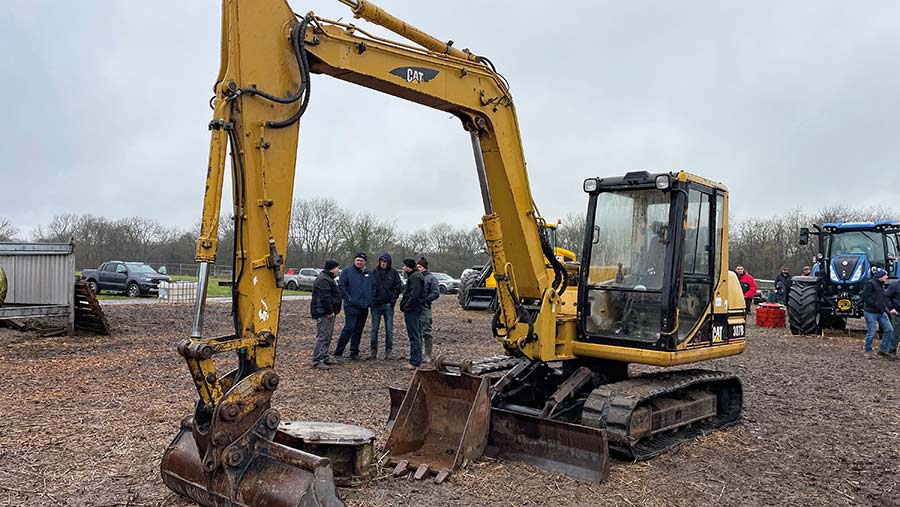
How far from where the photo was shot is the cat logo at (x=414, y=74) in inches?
223

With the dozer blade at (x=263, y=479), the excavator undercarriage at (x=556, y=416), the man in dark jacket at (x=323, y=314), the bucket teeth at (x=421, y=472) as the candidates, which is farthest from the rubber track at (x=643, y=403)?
the man in dark jacket at (x=323, y=314)

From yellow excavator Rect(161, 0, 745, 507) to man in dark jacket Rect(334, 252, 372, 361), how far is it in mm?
4183

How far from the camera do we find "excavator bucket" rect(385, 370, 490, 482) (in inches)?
230

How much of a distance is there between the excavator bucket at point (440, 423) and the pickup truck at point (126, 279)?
75.1ft

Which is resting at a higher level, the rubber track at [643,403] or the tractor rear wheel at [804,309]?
the tractor rear wheel at [804,309]

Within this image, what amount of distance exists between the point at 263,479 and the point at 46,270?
39.0 ft

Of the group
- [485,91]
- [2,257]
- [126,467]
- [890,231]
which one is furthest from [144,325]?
[890,231]

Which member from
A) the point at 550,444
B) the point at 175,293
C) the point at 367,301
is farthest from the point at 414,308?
the point at 175,293

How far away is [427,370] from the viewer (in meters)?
6.44

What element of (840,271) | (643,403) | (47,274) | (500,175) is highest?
(500,175)

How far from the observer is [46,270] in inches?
553

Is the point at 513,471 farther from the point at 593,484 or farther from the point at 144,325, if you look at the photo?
the point at 144,325

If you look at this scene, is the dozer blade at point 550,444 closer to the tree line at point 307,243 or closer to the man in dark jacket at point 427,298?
the man in dark jacket at point 427,298

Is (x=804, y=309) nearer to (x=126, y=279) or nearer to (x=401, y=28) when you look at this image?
(x=401, y=28)
